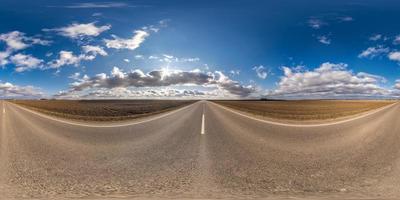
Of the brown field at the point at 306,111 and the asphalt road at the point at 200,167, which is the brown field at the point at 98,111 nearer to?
the brown field at the point at 306,111

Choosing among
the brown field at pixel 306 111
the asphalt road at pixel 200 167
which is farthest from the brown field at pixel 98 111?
the asphalt road at pixel 200 167

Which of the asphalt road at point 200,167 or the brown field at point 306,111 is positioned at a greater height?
the brown field at point 306,111

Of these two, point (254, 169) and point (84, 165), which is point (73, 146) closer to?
point (84, 165)

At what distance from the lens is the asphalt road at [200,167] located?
20.0 ft

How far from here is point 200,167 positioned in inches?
320

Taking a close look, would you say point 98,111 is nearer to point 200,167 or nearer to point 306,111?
point 306,111

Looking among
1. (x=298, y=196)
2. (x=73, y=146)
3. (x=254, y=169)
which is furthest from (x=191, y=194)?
(x=73, y=146)

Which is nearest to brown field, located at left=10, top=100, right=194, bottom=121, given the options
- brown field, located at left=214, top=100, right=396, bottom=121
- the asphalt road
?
brown field, located at left=214, top=100, right=396, bottom=121

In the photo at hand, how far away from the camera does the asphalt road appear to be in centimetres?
610

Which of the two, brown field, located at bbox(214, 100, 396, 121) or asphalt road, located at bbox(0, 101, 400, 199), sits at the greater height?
brown field, located at bbox(214, 100, 396, 121)

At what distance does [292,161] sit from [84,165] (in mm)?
4582

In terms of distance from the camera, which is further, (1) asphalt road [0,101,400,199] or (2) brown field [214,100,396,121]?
(2) brown field [214,100,396,121]

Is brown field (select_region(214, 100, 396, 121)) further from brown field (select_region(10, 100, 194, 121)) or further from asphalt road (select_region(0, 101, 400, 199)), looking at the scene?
asphalt road (select_region(0, 101, 400, 199))

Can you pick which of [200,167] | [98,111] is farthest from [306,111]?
[200,167]
